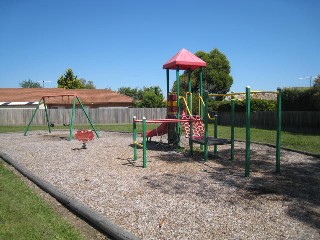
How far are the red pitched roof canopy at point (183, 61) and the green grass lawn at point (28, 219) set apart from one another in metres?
6.36

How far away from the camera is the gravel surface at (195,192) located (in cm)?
373

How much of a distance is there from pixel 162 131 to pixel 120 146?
5.18ft

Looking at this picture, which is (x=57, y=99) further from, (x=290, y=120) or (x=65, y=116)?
(x=290, y=120)

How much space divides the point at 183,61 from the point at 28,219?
7.39 metres

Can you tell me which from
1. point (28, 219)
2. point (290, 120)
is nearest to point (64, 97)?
point (290, 120)

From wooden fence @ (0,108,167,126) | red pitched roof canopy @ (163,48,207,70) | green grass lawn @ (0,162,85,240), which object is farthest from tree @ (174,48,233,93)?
green grass lawn @ (0,162,85,240)

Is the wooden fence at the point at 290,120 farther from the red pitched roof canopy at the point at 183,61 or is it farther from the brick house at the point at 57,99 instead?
the brick house at the point at 57,99

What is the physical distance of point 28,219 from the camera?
395 cm

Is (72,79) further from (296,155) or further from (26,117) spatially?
(296,155)

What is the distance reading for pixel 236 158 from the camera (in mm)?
8656

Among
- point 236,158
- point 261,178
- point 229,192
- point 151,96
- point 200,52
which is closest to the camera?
point 229,192

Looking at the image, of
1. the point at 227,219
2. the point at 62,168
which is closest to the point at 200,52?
the point at 62,168

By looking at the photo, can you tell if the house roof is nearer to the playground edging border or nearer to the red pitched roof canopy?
the red pitched roof canopy

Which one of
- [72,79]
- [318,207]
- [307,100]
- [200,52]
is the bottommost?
[318,207]
